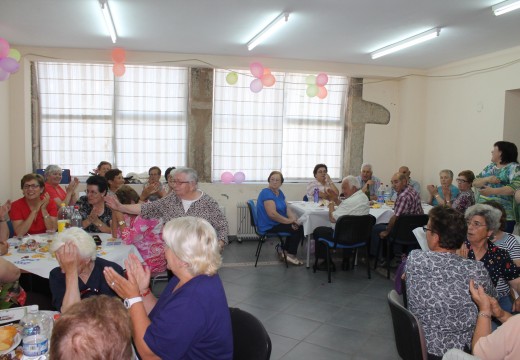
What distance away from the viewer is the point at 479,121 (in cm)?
666

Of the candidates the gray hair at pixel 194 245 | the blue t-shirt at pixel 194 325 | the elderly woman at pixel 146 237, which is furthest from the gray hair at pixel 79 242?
the elderly woman at pixel 146 237

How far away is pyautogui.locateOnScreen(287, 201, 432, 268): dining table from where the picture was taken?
18.5ft

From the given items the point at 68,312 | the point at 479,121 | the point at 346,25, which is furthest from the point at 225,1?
the point at 479,121

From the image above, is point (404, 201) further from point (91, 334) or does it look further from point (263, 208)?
point (91, 334)

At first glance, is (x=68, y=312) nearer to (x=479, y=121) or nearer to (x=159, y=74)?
(x=159, y=74)

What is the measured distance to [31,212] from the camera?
13.0ft

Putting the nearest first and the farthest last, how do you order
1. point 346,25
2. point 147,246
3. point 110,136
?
point 147,246, point 346,25, point 110,136

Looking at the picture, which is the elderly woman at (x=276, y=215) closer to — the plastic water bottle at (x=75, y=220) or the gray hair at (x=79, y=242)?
the plastic water bottle at (x=75, y=220)

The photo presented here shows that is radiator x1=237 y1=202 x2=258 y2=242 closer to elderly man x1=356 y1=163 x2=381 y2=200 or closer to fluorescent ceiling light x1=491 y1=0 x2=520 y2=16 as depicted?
elderly man x1=356 y1=163 x2=381 y2=200

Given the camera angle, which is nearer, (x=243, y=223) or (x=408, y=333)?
(x=408, y=333)

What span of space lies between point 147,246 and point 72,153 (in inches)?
162

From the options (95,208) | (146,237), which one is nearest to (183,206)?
(146,237)

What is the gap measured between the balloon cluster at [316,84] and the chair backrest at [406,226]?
2973 millimetres

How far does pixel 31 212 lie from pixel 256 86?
13.5 ft
